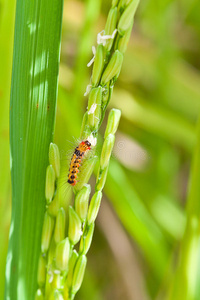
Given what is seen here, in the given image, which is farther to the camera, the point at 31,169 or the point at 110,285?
the point at 110,285

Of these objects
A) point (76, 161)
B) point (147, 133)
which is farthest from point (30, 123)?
point (147, 133)

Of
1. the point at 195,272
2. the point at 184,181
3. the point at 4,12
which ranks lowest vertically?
the point at 184,181

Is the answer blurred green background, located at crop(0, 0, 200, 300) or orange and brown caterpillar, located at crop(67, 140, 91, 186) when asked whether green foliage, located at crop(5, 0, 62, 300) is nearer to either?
orange and brown caterpillar, located at crop(67, 140, 91, 186)

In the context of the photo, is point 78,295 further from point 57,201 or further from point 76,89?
point 57,201

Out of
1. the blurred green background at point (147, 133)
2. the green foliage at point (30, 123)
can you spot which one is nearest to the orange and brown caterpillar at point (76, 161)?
the green foliage at point (30, 123)

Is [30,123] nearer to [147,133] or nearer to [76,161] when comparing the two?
[76,161]

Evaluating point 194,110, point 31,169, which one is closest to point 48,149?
point 31,169

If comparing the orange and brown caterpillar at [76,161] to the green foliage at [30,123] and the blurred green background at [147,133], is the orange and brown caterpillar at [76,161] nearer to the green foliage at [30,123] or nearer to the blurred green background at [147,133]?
the green foliage at [30,123]
